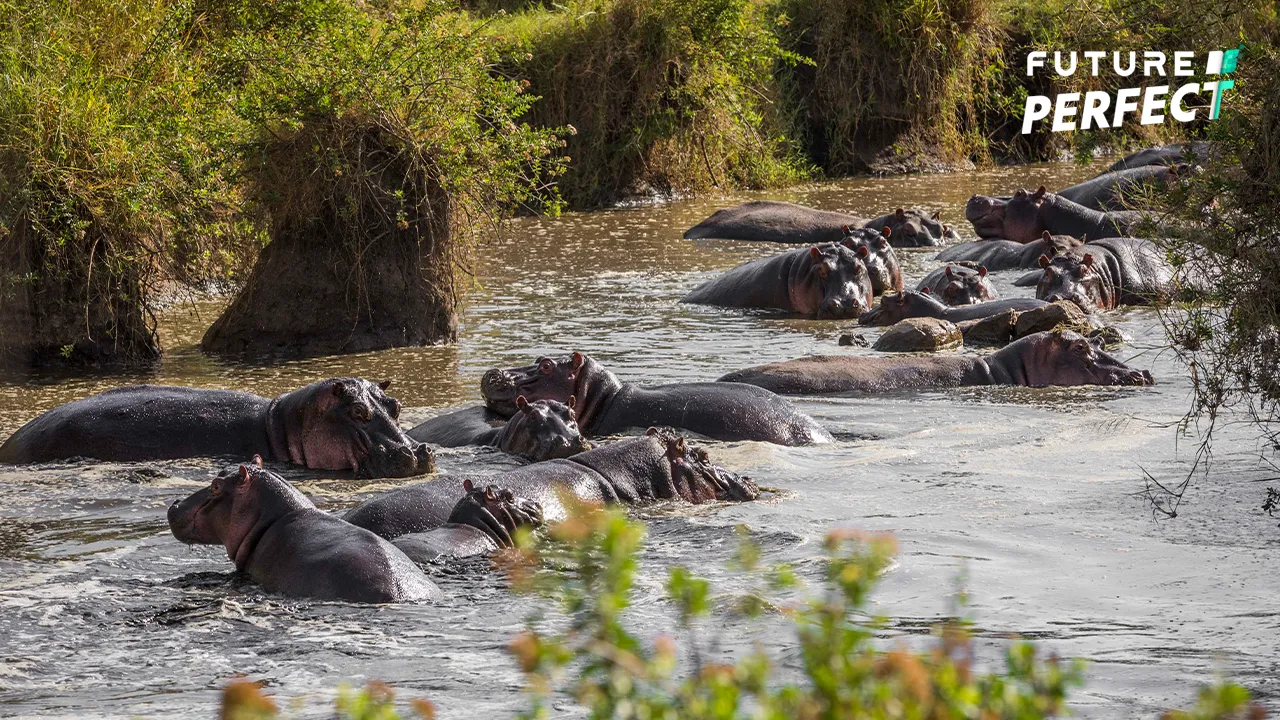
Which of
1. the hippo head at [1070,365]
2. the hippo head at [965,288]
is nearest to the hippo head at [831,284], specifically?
the hippo head at [965,288]

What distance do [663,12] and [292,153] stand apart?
9.25 meters

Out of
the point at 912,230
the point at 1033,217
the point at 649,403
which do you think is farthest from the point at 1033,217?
the point at 649,403

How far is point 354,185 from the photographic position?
10.1 metres

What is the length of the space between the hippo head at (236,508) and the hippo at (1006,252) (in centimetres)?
890

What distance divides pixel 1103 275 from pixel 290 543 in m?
8.27

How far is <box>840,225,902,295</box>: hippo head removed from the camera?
1247cm

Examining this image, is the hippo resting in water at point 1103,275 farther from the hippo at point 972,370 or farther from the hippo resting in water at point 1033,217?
the hippo at point 972,370

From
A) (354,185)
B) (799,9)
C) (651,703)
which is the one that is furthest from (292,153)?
(799,9)

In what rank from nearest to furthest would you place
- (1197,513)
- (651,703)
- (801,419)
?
(651,703) → (1197,513) → (801,419)

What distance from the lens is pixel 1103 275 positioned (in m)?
12.0

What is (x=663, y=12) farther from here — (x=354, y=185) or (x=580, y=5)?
(x=354, y=185)

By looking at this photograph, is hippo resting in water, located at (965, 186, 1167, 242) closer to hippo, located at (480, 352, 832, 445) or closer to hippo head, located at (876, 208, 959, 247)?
hippo head, located at (876, 208, 959, 247)

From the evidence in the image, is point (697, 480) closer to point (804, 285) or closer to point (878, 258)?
point (804, 285)

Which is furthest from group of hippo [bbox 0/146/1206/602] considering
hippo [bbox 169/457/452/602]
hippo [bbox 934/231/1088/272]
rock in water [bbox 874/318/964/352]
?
hippo [bbox 934/231/1088/272]
